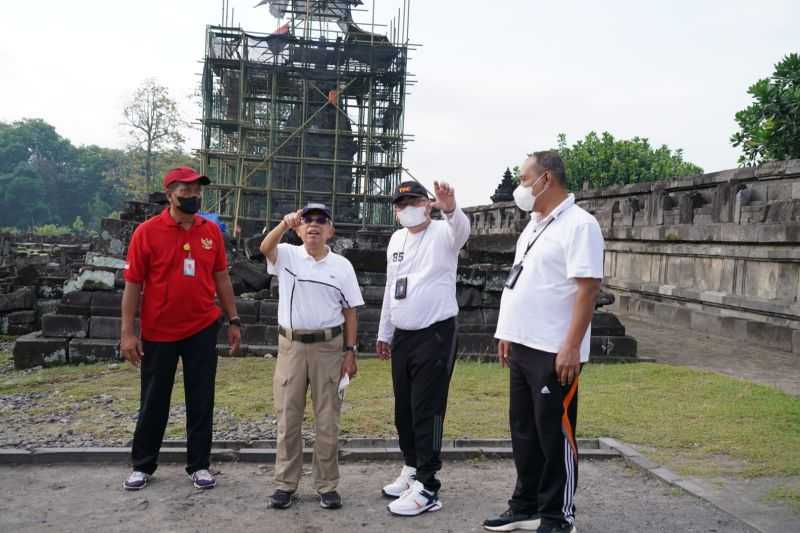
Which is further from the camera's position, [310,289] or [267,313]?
[267,313]

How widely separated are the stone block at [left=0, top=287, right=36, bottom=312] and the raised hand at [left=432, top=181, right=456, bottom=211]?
1189cm

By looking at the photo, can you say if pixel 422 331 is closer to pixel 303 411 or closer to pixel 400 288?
pixel 400 288

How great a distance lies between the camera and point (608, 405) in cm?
673

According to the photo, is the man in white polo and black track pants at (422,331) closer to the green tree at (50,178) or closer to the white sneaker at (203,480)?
the white sneaker at (203,480)

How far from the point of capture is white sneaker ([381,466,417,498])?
4.24m

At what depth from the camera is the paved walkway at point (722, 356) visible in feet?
27.8

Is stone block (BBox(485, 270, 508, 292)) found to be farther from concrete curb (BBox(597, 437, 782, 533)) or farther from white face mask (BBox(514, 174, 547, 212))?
white face mask (BBox(514, 174, 547, 212))

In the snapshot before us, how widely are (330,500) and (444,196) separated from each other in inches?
74.7

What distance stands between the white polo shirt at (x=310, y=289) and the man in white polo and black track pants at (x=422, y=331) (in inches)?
12.8

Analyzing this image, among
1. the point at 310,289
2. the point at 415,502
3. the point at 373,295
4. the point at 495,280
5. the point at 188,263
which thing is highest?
the point at 188,263

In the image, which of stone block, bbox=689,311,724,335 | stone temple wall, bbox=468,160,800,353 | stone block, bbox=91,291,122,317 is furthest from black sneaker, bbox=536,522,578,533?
stone block, bbox=689,311,724,335

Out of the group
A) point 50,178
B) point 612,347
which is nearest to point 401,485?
point 612,347

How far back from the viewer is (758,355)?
10.0m

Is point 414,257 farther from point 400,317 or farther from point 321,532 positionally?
point 321,532
